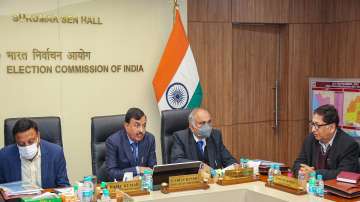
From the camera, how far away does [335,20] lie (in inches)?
260

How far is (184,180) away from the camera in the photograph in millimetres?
3348

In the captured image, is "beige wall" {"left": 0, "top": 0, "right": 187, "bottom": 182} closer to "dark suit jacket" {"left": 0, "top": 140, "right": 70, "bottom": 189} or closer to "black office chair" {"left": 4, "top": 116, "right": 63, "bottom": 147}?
"black office chair" {"left": 4, "top": 116, "right": 63, "bottom": 147}

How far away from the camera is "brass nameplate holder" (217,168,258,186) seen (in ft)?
11.4

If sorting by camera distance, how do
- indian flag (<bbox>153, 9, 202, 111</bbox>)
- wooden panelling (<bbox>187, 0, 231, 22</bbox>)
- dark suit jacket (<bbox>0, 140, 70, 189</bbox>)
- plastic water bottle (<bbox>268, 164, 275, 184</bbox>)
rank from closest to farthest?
plastic water bottle (<bbox>268, 164, 275, 184</bbox>) → dark suit jacket (<bbox>0, 140, 70, 189</bbox>) → indian flag (<bbox>153, 9, 202, 111</bbox>) → wooden panelling (<bbox>187, 0, 231, 22</bbox>)

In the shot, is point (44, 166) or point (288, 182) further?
point (44, 166)

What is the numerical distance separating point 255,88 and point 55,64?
9.06 ft

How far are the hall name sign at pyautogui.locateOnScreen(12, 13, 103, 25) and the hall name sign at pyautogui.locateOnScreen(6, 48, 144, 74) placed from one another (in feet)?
0.95

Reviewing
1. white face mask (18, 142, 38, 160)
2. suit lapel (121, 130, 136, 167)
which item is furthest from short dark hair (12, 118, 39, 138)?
suit lapel (121, 130, 136, 167)

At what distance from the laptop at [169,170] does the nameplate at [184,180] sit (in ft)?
0.12

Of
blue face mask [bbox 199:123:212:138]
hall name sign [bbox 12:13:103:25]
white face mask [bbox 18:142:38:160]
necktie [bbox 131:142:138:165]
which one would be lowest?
necktie [bbox 131:142:138:165]

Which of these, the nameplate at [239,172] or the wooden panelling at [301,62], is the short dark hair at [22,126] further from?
the wooden panelling at [301,62]

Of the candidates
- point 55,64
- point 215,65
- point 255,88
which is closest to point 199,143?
point 55,64

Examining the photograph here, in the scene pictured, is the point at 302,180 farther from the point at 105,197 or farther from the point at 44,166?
the point at 44,166

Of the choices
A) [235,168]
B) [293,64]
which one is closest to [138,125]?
[235,168]
